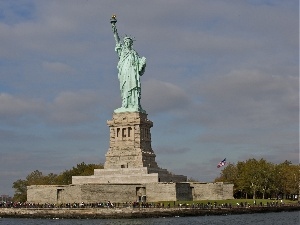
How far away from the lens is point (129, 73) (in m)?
87.4

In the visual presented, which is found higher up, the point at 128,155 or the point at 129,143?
the point at 129,143

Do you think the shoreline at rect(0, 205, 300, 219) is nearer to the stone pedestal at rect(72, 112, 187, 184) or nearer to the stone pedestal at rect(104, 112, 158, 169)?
the stone pedestal at rect(72, 112, 187, 184)

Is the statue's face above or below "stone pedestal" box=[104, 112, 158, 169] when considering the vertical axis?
above

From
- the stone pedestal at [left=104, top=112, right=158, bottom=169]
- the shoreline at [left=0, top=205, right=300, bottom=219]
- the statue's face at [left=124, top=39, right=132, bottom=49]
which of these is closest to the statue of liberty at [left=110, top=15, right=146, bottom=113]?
the statue's face at [left=124, top=39, right=132, bottom=49]

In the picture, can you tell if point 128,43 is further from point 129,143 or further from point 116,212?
point 116,212

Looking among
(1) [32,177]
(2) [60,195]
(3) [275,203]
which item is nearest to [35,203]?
(2) [60,195]

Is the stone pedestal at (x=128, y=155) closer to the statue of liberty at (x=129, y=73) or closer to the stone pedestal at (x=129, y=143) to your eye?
the stone pedestal at (x=129, y=143)

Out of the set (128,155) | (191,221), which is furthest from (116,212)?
(128,155)

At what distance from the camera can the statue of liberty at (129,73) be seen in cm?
8700

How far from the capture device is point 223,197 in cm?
8162

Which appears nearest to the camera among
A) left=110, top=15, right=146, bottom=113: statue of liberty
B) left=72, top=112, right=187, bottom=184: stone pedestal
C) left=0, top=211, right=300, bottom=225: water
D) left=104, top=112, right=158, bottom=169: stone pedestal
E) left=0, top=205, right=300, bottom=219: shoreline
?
left=0, top=211, right=300, bottom=225: water

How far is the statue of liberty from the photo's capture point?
87.0 meters

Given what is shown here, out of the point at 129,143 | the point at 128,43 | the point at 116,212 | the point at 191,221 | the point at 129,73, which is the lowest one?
the point at 191,221

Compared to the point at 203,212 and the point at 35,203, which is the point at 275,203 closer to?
the point at 203,212
